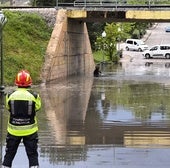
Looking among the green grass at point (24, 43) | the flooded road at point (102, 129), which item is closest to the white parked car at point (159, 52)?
the green grass at point (24, 43)

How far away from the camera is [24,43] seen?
31.6 metres

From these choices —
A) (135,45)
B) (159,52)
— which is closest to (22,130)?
(159,52)

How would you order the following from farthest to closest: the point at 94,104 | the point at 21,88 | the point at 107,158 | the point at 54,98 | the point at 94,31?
the point at 94,31 → the point at 54,98 → the point at 94,104 → the point at 107,158 → the point at 21,88

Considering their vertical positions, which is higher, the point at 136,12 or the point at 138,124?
the point at 136,12

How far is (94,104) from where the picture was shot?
2108 cm

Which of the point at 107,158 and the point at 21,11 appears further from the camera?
the point at 21,11

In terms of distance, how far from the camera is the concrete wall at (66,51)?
31688 millimetres

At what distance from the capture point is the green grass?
28.6 meters

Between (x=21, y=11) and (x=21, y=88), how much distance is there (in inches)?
1084

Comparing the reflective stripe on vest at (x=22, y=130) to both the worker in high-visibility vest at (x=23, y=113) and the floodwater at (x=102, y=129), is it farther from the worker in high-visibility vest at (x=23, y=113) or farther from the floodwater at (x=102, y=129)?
the floodwater at (x=102, y=129)

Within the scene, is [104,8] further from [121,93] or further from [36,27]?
[121,93]

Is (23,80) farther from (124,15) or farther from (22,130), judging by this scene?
(124,15)

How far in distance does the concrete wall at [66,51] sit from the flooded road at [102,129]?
184 inches

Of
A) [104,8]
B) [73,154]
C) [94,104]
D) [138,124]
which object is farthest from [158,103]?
[104,8]
